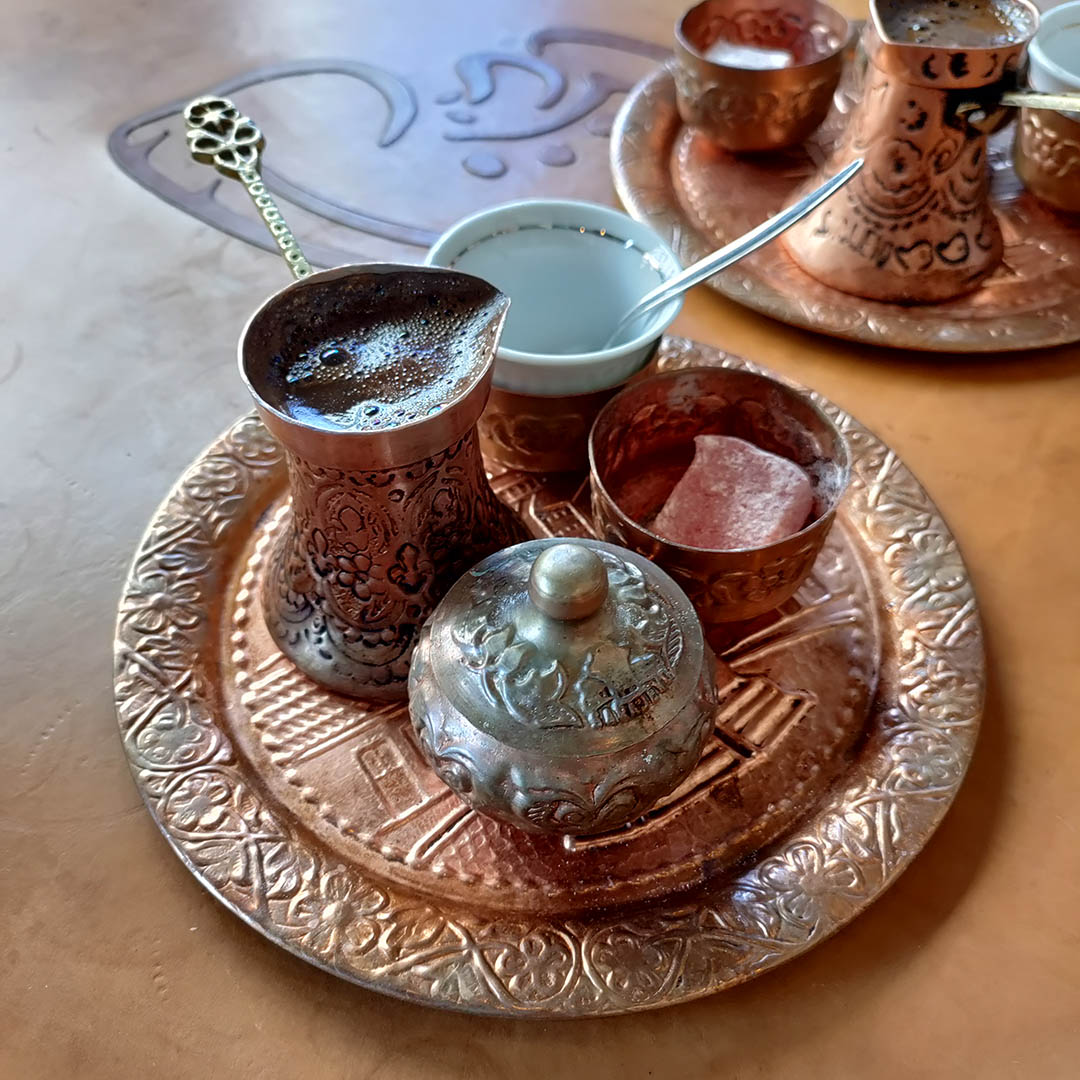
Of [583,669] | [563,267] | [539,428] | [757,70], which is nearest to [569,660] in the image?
[583,669]

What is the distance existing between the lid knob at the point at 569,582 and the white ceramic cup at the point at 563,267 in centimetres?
24

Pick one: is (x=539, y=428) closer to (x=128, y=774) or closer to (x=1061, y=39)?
(x=128, y=774)

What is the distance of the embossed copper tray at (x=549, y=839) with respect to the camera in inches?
21.3

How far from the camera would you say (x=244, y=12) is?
Answer: 1.30 meters

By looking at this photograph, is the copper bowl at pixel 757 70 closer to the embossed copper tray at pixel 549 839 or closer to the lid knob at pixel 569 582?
the embossed copper tray at pixel 549 839

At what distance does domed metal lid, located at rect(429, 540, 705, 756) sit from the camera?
49cm

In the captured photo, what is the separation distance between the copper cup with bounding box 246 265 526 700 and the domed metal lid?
75 millimetres

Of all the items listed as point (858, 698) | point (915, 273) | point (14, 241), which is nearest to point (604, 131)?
point (915, 273)

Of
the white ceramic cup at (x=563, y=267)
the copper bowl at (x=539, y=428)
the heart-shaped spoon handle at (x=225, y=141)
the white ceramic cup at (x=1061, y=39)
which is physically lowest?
the copper bowl at (x=539, y=428)

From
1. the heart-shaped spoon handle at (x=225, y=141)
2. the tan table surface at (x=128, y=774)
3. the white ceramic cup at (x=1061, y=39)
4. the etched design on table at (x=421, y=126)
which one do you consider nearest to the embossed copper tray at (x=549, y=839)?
the tan table surface at (x=128, y=774)

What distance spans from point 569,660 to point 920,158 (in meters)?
0.61

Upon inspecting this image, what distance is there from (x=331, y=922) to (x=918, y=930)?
34cm

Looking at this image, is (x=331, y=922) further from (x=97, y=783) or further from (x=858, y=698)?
(x=858, y=698)

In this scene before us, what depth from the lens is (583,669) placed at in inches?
19.4
